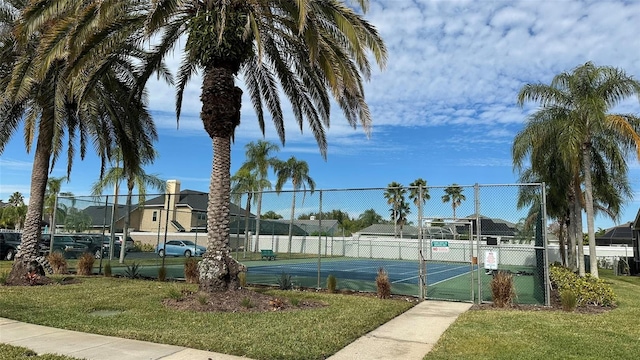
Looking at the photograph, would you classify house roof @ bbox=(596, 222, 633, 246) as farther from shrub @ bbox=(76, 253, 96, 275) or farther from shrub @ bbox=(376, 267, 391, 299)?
shrub @ bbox=(76, 253, 96, 275)

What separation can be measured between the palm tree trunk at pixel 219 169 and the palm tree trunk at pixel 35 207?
5.90 m

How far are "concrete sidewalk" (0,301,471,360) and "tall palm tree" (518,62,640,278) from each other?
31.3 ft

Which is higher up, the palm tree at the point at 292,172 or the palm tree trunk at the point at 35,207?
the palm tree at the point at 292,172

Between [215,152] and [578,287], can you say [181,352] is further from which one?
[578,287]

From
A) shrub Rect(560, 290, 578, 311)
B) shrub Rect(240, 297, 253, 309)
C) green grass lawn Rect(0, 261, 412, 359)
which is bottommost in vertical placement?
green grass lawn Rect(0, 261, 412, 359)

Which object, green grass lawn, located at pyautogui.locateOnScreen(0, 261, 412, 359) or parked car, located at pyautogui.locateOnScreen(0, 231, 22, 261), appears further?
parked car, located at pyautogui.locateOnScreen(0, 231, 22, 261)

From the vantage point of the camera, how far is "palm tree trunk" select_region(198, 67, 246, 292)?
33.8 ft

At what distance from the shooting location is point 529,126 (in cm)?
1777

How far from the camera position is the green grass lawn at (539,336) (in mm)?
6484

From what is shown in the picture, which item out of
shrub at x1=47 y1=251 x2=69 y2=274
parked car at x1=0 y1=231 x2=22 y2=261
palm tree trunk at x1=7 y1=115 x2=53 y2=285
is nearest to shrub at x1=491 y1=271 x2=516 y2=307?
palm tree trunk at x1=7 y1=115 x2=53 y2=285

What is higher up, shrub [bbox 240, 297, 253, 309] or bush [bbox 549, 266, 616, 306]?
bush [bbox 549, 266, 616, 306]

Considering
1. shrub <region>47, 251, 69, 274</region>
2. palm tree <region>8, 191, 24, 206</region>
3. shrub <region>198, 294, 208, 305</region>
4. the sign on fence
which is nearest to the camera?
shrub <region>198, 294, 208, 305</region>

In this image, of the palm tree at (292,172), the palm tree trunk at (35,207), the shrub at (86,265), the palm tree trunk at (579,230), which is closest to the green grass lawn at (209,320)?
the palm tree trunk at (35,207)

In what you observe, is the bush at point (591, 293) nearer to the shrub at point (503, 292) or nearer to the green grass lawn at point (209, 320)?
the shrub at point (503, 292)
